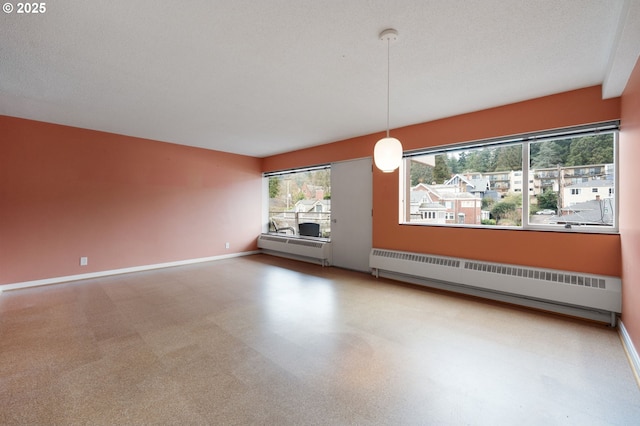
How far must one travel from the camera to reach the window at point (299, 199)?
6316mm

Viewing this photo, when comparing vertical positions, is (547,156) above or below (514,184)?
above

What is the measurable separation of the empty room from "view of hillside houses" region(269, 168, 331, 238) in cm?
49

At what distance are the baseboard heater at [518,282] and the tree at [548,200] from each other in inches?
31.6

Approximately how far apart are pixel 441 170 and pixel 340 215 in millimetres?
2098

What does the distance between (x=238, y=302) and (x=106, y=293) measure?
2092mm

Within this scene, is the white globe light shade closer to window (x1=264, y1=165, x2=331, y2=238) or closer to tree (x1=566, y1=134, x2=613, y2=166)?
tree (x1=566, y1=134, x2=613, y2=166)

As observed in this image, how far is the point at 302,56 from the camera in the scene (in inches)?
99.7

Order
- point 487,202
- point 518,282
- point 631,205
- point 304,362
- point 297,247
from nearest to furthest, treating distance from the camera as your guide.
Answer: point 304,362 → point 631,205 → point 518,282 → point 487,202 → point 297,247

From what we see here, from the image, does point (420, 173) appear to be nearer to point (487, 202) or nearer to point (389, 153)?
point (487, 202)

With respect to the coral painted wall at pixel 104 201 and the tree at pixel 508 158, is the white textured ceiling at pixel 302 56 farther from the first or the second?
the coral painted wall at pixel 104 201

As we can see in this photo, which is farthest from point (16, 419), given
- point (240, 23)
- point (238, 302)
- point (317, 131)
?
point (317, 131)

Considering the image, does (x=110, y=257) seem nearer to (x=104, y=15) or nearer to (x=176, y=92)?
(x=176, y=92)

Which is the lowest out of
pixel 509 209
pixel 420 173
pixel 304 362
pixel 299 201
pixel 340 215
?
pixel 304 362

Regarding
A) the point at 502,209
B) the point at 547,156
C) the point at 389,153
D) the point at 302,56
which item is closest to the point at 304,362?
the point at 389,153
